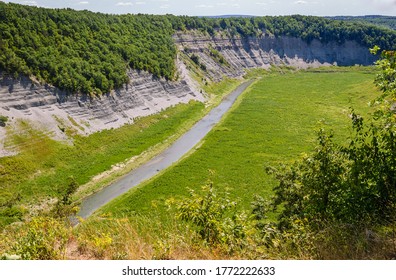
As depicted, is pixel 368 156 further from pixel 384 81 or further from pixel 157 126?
pixel 157 126

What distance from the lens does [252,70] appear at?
453 ft

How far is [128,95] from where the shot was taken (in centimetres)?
7125

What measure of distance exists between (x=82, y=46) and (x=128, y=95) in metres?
13.0

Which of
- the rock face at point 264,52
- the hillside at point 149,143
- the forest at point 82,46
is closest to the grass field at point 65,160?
the hillside at point 149,143

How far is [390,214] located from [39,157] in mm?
43486

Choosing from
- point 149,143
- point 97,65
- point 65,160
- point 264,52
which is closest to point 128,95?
point 97,65

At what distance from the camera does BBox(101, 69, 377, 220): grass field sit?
3966 cm

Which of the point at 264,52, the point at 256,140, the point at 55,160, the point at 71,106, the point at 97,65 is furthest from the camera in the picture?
the point at 264,52

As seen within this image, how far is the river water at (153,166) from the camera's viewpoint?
1540 inches

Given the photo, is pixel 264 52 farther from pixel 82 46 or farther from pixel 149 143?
pixel 149 143

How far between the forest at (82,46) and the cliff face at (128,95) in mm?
2036

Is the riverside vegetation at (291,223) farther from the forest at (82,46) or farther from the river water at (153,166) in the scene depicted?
the forest at (82,46)

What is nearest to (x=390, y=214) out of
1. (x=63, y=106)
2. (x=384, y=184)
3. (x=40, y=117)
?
(x=384, y=184)

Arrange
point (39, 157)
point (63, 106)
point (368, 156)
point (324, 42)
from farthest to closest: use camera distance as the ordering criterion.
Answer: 1. point (324, 42)
2. point (63, 106)
3. point (39, 157)
4. point (368, 156)
